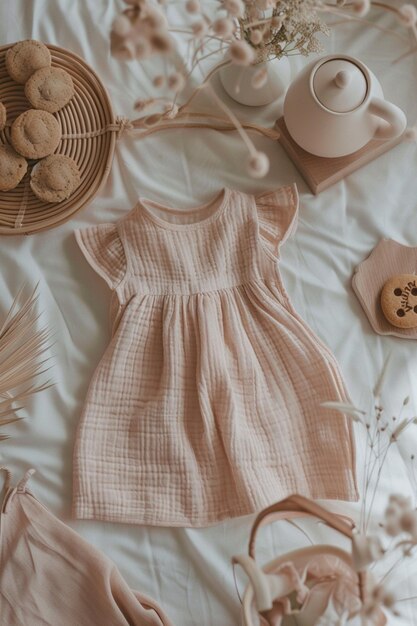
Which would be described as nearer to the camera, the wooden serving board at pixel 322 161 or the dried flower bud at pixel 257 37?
the dried flower bud at pixel 257 37

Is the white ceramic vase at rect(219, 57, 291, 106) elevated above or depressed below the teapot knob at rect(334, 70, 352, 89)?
below

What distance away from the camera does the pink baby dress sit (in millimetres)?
1033

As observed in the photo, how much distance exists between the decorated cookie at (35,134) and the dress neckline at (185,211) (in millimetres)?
172

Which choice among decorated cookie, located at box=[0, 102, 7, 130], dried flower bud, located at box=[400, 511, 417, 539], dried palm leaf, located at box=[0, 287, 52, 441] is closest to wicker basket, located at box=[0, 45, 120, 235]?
decorated cookie, located at box=[0, 102, 7, 130]

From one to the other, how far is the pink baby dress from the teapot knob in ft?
0.65

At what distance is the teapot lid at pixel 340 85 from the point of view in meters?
1.00

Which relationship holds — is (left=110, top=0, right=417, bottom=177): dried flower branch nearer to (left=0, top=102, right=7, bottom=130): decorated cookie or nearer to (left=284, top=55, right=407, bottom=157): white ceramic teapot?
(left=284, top=55, right=407, bottom=157): white ceramic teapot

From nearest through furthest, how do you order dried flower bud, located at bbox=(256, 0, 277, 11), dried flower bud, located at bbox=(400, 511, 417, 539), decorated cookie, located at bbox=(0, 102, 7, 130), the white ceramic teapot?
dried flower bud, located at bbox=(400, 511, 417, 539)
dried flower bud, located at bbox=(256, 0, 277, 11)
the white ceramic teapot
decorated cookie, located at bbox=(0, 102, 7, 130)

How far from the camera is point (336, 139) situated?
1.05 meters

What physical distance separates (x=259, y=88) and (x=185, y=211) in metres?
0.23

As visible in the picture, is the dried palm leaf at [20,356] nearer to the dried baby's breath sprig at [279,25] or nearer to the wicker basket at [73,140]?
the wicker basket at [73,140]

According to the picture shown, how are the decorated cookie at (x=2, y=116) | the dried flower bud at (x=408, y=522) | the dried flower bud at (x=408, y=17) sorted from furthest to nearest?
1. the decorated cookie at (x=2, y=116)
2. the dried flower bud at (x=408, y=17)
3. the dried flower bud at (x=408, y=522)

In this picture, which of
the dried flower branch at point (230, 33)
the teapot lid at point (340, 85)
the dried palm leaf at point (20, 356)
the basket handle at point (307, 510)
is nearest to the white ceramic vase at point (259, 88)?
the dried flower branch at point (230, 33)

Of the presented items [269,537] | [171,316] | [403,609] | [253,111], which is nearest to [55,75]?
[253,111]
